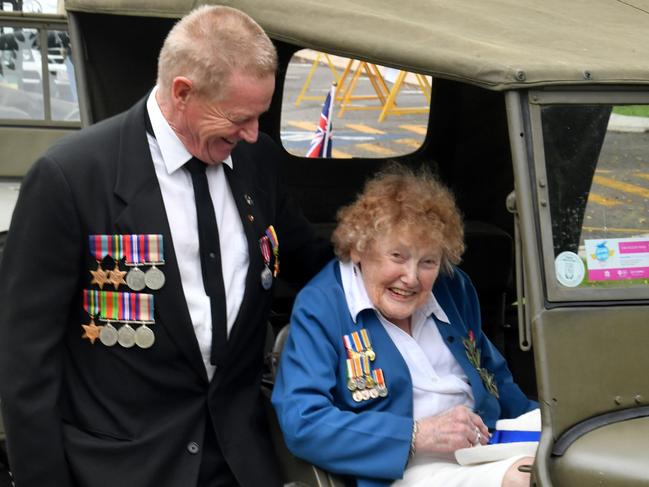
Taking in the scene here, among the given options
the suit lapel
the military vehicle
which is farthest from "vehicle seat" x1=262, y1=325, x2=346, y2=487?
the suit lapel

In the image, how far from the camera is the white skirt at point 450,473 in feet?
10.00

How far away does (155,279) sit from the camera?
3.15m

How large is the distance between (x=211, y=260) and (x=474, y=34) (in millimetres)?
971

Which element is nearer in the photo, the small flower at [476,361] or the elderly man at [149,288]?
the elderly man at [149,288]

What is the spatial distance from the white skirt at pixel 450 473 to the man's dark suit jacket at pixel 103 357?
1.42ft

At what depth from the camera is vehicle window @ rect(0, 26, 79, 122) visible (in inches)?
238

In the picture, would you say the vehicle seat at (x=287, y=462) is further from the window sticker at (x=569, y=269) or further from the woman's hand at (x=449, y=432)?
A: the window sticker at (x=569, y=269)

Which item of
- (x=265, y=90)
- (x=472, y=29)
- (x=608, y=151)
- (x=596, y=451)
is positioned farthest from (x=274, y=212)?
(x=596, y=451)

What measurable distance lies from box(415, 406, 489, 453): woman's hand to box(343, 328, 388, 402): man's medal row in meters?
0.16

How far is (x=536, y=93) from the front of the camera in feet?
9.40

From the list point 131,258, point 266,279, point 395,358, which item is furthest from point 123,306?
point 395,358

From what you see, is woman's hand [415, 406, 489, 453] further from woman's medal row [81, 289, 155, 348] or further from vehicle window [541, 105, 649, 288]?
woman's medal row [81, 289, 155, 348]

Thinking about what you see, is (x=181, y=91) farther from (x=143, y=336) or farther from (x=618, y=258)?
(x=618, y=258)

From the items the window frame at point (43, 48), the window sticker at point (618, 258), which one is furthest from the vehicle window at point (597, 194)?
the window frame at point (43, 48)
